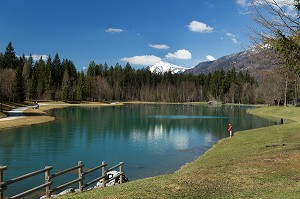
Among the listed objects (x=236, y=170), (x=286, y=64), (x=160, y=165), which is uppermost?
(x=286, y=64)

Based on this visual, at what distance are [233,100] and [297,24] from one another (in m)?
187

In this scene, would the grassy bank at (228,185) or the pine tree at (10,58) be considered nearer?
the grassy bank at (228,185)

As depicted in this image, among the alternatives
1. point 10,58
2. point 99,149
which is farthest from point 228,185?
point 10,58

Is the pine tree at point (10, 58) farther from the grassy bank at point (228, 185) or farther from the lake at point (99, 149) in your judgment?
the grassy bank at point (228, 185)

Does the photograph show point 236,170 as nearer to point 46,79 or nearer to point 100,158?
point 100,158

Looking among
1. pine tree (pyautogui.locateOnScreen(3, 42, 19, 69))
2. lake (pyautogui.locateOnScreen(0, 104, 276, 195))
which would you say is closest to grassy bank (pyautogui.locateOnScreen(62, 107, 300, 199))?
lake (pyautogui.locateOnScreen(0, 104, 276, 195))

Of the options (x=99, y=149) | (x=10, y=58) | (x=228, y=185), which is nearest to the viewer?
(x=228, y=185)

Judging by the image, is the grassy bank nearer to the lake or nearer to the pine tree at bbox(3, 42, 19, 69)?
the lake

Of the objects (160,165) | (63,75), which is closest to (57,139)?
(160,165)

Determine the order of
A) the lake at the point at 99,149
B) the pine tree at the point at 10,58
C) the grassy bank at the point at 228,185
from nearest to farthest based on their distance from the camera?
the grassy bank at the point at 228,185 < the lake at the point at 99,149 < the pine tree at the point at 10,58

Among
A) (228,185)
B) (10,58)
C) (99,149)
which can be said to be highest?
(10,58)

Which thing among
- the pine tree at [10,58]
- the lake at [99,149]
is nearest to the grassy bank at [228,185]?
the lake at [99,149]

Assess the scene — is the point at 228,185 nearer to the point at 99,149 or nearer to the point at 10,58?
the point at 99,149

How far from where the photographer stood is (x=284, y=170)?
18094 millimetres
